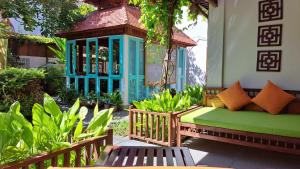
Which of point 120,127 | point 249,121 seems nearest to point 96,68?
point 120,127

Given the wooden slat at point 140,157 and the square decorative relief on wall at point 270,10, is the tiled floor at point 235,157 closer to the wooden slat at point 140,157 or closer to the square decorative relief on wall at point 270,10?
the wooden slat at point 140,157

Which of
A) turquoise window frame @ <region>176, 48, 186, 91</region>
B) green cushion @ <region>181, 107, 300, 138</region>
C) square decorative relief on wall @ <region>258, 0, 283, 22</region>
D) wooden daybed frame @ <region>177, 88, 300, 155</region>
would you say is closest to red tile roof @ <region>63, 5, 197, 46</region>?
turquoise window frame @ <region>176, 48, 186, 91</region>

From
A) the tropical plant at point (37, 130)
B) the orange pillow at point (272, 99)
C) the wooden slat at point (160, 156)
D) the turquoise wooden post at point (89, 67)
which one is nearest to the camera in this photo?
the tropical plant at point (37, 130)

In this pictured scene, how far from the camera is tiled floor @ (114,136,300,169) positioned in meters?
3.75

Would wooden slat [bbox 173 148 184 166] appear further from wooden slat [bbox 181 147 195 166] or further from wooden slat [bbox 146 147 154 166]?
wooden slat [bbox 146 147 154 166]

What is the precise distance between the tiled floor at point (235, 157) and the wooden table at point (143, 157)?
4.85ft

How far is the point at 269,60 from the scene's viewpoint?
5.12 metres

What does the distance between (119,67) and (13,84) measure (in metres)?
3.42

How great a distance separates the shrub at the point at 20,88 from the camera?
6.18m

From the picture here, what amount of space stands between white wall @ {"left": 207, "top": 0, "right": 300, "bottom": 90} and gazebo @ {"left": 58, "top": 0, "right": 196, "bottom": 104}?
3345 mm

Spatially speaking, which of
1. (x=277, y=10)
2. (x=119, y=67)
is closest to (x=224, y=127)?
(x=277, y=10)

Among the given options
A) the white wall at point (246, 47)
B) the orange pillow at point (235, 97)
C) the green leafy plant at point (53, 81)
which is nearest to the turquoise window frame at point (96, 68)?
the green leafy plant at point (53, 81)

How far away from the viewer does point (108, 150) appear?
2.46 metres

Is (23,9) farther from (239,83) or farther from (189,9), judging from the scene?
(239,83)
